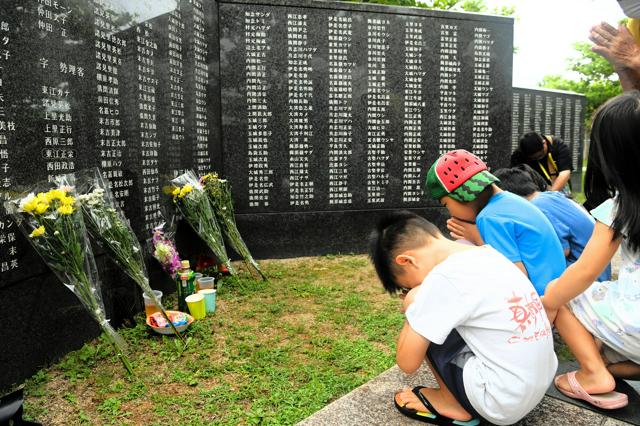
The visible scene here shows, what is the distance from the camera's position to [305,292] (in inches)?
178

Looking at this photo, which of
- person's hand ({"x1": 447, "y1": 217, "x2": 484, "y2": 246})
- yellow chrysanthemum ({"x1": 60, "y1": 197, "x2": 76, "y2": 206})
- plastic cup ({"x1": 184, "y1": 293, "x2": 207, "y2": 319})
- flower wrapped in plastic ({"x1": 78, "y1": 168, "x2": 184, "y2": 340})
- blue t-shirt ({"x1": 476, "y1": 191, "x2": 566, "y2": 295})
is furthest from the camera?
plastic cup ({"x1": 184, "y1": 293, "x2": 207, "y2": 319})

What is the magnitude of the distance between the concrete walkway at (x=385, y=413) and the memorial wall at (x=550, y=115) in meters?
9.47

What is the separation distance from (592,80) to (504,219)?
1022 inches

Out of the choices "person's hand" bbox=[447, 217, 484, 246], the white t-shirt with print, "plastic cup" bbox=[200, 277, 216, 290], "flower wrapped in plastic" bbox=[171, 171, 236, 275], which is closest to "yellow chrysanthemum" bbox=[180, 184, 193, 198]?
"flower wrapped in plastic" bbox=[171, 171, 236, 275]

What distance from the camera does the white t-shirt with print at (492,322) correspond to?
1661 millimetres

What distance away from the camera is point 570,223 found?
9.32ft

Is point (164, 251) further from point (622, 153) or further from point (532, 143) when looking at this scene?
point (532, 143)

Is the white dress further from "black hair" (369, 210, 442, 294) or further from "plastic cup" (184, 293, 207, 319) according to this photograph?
"plastic cup" (184, 293, 207, 319)

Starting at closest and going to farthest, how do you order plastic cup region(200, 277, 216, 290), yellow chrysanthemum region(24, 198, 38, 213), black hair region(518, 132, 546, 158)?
yellow chrysanthemum region(24, 198, 38, 213) < plastic cup region(200, 277, 216, 290) < black hair region(518, 132, 546, 158)

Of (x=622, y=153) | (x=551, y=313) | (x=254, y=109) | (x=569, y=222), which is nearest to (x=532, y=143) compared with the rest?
(x=569, y=222)

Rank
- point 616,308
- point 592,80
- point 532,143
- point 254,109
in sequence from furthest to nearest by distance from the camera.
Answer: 1. point 592,80
2. point 254,109
3. point 532,143
4. point 616,308

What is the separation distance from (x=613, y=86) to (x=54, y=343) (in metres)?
25.6

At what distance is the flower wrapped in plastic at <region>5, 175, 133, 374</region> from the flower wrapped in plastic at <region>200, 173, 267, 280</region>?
196 cm

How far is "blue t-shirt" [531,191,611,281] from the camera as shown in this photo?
2814mm
